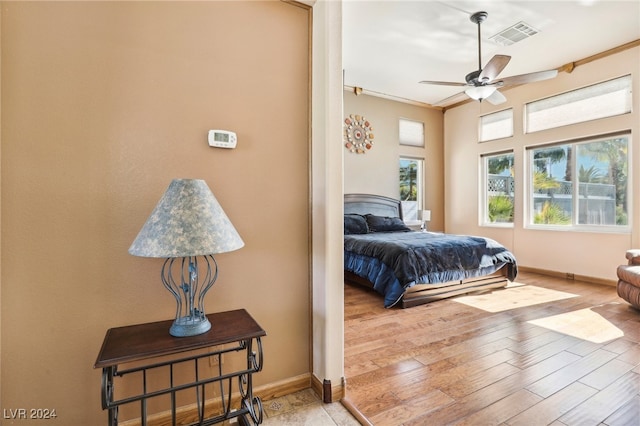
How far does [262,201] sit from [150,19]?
3.56 feet

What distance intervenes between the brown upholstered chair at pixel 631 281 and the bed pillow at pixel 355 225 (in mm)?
3036

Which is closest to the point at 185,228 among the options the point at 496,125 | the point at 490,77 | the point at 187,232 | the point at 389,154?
the point at 187,232

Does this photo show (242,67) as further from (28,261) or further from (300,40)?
(28,261)

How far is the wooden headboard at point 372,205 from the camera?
5508 mm

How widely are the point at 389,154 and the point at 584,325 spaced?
12.9 ft

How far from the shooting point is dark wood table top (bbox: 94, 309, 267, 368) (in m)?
1.19

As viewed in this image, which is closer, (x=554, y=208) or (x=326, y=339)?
(x=326, y=339)

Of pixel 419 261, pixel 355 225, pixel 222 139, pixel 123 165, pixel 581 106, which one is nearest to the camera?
pixel 123 165

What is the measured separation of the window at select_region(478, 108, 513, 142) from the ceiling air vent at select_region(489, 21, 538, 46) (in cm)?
183

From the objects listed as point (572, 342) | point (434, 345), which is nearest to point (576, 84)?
point (572, 342)

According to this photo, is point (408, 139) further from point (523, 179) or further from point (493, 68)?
point (493, 68)

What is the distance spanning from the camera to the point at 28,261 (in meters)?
1.39

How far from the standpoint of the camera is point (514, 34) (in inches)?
146

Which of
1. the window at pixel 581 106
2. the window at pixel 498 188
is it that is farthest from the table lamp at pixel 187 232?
the window at pixel 498 188
